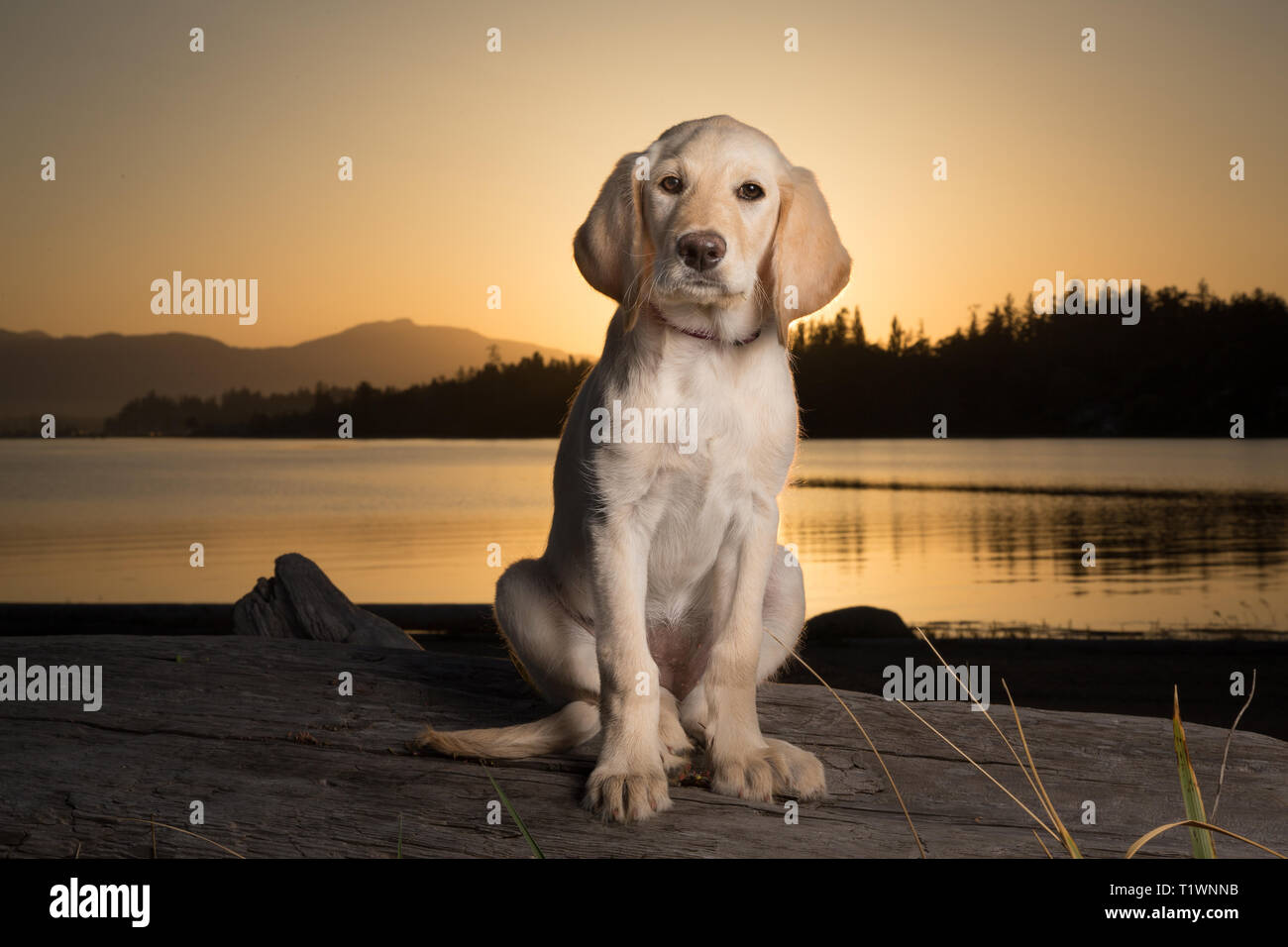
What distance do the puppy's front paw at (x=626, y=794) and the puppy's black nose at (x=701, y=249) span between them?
154 centimetres

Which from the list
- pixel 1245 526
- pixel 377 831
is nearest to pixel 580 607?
pixel 377 831

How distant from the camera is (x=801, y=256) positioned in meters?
3.28

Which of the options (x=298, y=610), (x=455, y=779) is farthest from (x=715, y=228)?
(x=298, y=610)

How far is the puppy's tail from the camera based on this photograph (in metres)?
3.36

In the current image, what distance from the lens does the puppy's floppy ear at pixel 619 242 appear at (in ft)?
10.7

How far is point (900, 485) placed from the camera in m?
41.5

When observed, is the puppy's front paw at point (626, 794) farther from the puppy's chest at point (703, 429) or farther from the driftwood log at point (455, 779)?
the puppy's chest at point (703, 429)

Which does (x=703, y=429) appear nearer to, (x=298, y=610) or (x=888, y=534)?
(x=298, y=610)

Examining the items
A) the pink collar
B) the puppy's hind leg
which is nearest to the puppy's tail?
the puppy's hind leg

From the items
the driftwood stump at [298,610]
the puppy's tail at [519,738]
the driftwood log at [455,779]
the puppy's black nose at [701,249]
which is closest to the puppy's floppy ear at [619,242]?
the puppy's black nose at [701,249]

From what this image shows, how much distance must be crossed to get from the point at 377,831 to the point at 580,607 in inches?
40.4

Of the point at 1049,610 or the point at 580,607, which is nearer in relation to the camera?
the point at 580,607
